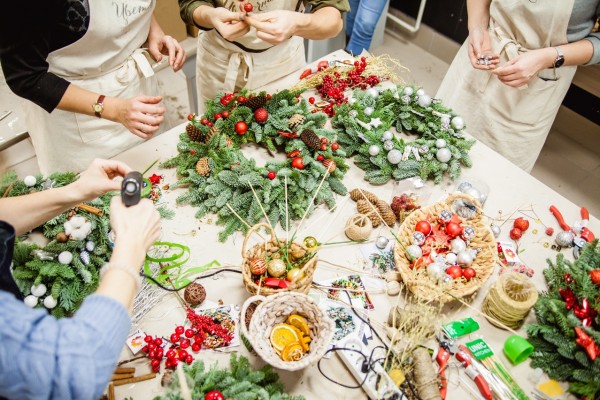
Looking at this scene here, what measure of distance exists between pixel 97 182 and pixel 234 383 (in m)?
0.62

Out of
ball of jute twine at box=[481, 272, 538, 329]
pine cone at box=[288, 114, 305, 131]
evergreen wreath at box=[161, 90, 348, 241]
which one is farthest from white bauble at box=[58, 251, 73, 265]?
ball of jute twine at box=[481, 272, 538, 329]

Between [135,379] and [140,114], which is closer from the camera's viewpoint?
[135,379]

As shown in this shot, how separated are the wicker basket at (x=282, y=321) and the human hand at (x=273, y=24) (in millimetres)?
937

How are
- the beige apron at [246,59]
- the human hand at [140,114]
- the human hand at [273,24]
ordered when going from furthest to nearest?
1. the beige apron at [246,59]
2. the human hand at [273,24]
3. the human hand at [140,114]

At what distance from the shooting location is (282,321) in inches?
Answer: 47.3

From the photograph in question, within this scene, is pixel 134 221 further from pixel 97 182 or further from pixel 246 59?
pixel 246 59

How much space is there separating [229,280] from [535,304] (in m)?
0.86

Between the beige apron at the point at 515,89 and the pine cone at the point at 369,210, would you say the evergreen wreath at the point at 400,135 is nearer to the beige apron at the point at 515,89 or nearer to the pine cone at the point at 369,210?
the pine cone at the point at 369,210

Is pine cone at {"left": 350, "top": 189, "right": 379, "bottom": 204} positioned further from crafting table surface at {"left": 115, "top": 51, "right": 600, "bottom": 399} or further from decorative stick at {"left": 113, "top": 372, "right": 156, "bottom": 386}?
decorative stick at {"left": 113, "top": 372, "right": 156, "bottom": 386}

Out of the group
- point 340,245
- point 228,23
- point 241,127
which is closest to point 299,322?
point 340,245

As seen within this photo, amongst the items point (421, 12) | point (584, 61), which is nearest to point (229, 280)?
point (584, 61)

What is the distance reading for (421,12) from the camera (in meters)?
3.61

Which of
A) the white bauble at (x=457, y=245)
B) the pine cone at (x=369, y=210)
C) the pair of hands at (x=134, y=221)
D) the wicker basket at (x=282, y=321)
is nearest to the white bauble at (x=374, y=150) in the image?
the pine cone at (x=369, y=210)

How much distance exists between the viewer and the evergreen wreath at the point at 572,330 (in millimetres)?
1116
